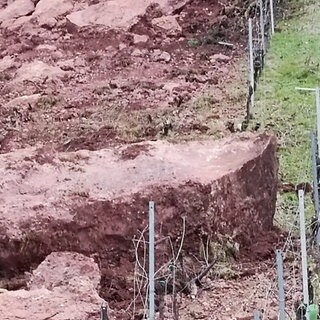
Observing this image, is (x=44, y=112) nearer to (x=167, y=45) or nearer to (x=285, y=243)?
(x=167, y=45)

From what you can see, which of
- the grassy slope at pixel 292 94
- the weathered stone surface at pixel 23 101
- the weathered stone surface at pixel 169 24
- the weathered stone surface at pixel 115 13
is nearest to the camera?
the grassy slope at pixel 292 94

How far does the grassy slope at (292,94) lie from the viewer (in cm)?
608

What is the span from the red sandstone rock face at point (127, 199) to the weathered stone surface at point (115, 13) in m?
3.64

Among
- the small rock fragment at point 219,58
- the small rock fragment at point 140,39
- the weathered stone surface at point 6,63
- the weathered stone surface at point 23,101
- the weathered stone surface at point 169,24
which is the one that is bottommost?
Answer: the weathered stone surface at point 23,101

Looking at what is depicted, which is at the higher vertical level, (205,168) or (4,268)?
(205,168)

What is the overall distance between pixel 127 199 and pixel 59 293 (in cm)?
Answer: 82

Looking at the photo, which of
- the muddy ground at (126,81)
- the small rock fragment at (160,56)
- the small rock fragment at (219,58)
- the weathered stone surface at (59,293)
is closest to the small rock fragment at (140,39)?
the muddy ground at (126,81)

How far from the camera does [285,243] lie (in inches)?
201

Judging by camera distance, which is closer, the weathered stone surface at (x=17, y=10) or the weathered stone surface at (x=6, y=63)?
the weathered stone surface at (x=6, y=63)

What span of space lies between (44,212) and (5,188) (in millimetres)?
391

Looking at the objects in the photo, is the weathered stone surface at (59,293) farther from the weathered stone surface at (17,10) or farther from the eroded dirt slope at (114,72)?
the weathered stone surface at (17,10)

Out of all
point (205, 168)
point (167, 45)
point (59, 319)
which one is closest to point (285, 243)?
point (205, 168)

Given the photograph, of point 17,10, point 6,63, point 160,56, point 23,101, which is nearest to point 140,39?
point 160,56

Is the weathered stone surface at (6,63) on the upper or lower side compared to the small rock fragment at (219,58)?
lower
